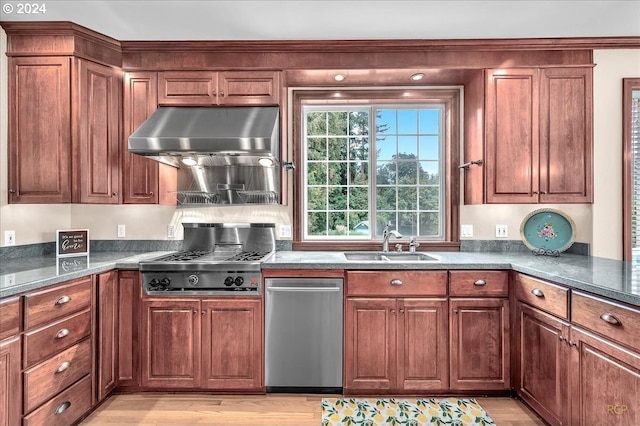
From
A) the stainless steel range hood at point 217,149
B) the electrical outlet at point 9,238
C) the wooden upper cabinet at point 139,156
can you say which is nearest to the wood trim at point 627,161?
the stainless steel range hood at point 217,149

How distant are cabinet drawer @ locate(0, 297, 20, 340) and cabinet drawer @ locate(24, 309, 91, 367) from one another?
8 centimetres

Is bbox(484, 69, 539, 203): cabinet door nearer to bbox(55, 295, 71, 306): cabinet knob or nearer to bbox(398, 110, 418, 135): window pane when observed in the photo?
bbox(398, 110, 418, 135): window pane

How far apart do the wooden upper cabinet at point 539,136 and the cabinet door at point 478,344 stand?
2.84 ft

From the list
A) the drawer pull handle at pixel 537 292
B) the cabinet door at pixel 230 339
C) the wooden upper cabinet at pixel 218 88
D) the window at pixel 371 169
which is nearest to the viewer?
the drawer pull handle at pixel 537 292

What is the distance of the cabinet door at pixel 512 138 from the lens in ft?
8.38

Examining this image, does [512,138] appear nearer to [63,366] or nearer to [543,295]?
[543,295]

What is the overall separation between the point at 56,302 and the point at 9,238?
109 cm

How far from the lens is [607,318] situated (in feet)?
5.04

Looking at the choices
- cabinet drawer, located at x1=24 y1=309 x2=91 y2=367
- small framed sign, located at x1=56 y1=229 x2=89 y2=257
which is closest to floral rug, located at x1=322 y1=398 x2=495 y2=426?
cabinet drawer, located at x1=24 y1=309 x2=91 y2=367

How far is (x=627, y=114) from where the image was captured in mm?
2672

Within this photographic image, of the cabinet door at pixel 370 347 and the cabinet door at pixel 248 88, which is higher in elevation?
the cabinet door at pixel 248 88

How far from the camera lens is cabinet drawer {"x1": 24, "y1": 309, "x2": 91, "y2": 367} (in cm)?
168

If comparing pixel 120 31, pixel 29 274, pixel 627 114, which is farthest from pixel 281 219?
pixel 627 114

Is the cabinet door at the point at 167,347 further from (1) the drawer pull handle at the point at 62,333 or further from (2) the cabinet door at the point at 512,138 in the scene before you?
(2) the cabinet door at the point at 512,138
